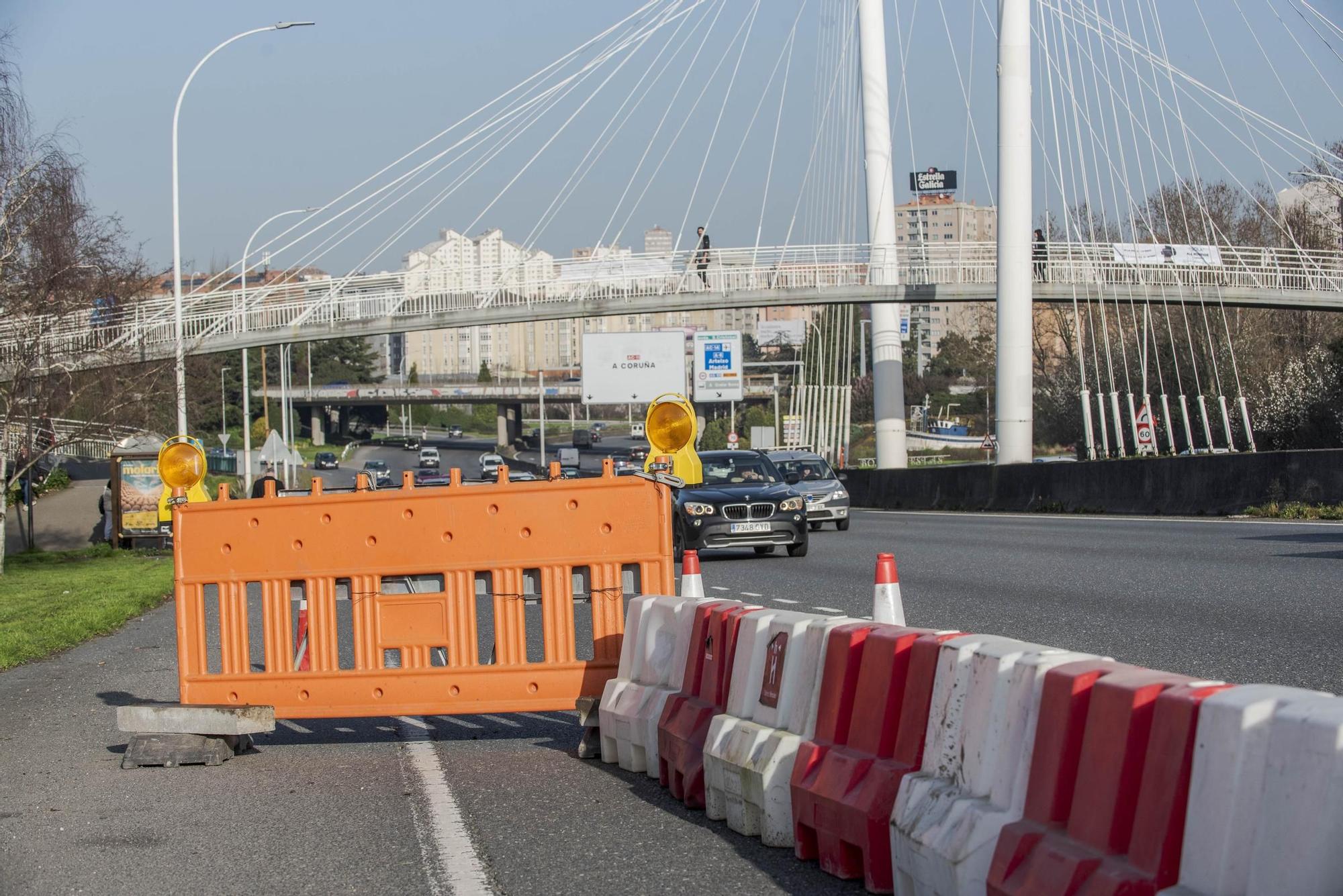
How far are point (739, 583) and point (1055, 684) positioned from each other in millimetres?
13778

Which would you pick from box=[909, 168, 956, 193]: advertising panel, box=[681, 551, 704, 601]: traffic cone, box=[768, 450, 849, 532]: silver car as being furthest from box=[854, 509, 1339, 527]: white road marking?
box=[909, 168, 956, 193]: advertising panel

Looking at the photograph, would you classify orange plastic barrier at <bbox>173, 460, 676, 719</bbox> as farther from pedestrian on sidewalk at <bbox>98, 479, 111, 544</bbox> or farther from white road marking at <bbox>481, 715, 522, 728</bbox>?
pedestrian on sidewalk at <bbox>98, 479, 111, 544</bbox>

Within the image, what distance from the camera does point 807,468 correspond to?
31.5 meters

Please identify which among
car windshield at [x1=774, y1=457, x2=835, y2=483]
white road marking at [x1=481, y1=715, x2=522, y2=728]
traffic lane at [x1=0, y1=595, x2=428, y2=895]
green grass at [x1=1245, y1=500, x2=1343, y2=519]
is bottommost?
green grass at [x1=1245, y1=500, x2=1343, y2=519]

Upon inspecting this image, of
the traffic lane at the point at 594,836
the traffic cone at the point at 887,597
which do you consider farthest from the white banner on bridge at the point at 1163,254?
the traffic lane at the point at 594,836

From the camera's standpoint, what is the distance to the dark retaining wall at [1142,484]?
82.8 ft

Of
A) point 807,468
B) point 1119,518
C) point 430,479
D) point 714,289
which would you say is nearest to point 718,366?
point 714,289

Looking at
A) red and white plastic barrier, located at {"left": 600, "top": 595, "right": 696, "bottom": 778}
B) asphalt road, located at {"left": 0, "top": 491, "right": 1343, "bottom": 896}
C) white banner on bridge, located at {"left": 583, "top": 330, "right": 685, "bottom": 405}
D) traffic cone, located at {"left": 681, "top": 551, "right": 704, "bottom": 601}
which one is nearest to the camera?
asphalt road, located at {"left": 0, "top": 491, "right": 1343, "bottom": 896}

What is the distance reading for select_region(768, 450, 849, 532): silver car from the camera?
97.7ft

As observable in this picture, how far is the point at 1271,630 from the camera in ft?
35.9

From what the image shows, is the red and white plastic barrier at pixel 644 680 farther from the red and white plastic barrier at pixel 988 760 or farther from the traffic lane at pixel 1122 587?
the traffic lane at pixel 1122 587

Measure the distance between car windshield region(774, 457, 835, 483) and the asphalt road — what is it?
15288 millimetres

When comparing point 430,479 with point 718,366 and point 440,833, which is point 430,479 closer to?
point 440,833

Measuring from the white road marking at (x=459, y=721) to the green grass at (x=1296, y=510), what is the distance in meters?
18.2
